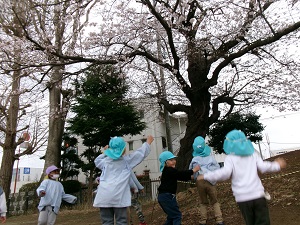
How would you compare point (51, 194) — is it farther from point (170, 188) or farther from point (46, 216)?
point (170, 188)

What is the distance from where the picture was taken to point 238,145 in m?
3.56

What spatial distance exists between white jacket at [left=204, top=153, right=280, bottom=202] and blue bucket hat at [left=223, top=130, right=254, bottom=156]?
7 cm

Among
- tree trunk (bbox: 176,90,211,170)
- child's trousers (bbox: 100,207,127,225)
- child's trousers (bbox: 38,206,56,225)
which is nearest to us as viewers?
child's trousers (bbox: 100,207,127,225)

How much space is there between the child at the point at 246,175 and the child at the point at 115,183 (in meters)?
1.23

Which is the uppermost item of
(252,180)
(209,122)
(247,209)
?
(209,122)

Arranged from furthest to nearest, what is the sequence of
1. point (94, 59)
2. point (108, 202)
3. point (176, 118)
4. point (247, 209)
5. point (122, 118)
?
1. point (176, 118)
2. point (122, 118)
3. point (94, 59)
4. point (108, 202)
5. point (247, 209)

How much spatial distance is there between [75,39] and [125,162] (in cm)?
703

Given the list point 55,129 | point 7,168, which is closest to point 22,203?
point 7,168

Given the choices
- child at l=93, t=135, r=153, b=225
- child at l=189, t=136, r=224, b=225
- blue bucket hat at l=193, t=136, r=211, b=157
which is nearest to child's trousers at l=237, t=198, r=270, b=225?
child at l=93, t=135, r=153, b=225

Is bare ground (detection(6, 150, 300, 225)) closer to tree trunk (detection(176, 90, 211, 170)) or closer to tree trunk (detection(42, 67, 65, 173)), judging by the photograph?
tree trunk (detection(176, 90, 211, 170))

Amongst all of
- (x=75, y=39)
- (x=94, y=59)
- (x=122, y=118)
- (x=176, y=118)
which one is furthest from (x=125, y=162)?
(x=176, y=118)

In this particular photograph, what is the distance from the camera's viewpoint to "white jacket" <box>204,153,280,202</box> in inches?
134

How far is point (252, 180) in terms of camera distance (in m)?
3.44

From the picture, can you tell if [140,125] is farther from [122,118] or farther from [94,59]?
[94,59]
